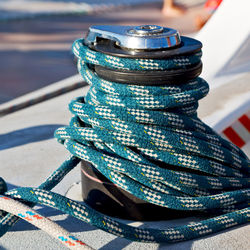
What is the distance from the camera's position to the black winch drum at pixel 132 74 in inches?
58.1

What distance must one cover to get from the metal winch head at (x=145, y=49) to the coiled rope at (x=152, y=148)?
15 mm

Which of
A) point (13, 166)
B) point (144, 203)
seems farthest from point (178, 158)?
point (13, 166)

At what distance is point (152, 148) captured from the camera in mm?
1496

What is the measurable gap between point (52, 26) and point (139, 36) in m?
5.74

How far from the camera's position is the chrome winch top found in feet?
4.84

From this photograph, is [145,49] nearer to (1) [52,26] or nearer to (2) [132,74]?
(2) [132,74]

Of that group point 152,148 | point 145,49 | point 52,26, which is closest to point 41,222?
point 152,148

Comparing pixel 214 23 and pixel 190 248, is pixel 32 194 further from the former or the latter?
pixel 214 23

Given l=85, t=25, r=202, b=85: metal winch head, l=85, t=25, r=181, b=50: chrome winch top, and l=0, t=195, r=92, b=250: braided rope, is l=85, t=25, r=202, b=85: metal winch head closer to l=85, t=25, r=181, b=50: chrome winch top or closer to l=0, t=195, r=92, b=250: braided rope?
l=85, t=25, r=181, b=50: chrome winch top

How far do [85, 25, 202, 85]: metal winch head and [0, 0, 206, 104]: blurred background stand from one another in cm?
253

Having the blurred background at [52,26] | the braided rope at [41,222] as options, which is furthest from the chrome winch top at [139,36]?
the blurred background at [52,26]

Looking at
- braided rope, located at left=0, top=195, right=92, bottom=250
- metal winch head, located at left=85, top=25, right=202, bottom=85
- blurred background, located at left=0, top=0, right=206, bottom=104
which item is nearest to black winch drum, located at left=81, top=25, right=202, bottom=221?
metal winch head, located at left=85, top=25, right=202, bottom=85

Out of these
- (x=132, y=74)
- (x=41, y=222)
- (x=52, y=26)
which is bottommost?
(x=52, y=26)

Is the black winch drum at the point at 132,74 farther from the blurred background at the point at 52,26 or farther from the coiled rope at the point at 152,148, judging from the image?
the blurred background at the point at 52,26
